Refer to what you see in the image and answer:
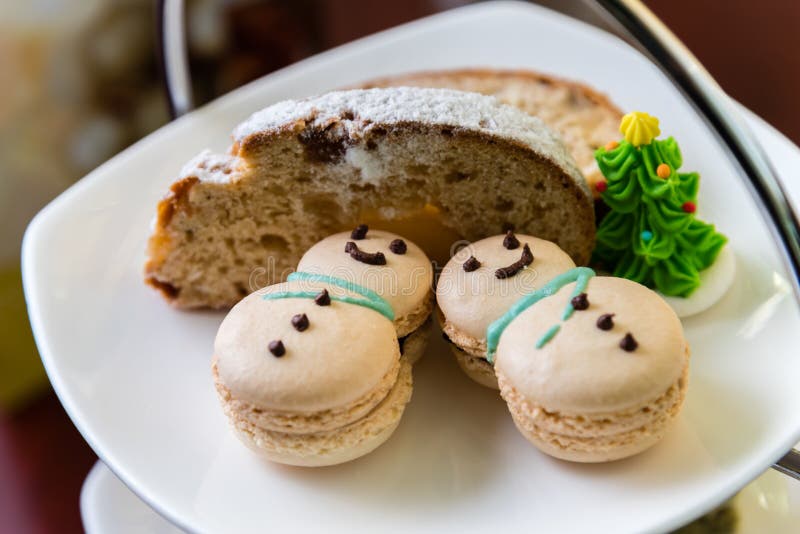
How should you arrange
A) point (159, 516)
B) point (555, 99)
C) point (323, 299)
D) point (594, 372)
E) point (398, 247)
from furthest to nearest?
point (555, 99), point (159, 516), point (398, 247), point (323, 299), point (594, 372)

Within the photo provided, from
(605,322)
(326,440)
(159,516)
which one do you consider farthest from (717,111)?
(159,516)

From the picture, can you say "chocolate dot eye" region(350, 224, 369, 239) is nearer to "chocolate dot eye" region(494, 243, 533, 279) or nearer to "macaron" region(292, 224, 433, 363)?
"macaron" region(292, 224, 433, 363)

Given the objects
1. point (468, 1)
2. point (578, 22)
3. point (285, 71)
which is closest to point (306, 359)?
point (285, 71)

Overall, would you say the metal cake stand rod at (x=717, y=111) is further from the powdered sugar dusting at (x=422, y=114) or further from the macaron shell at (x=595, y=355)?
the powdered sugar dusting at (x=422, y=114)

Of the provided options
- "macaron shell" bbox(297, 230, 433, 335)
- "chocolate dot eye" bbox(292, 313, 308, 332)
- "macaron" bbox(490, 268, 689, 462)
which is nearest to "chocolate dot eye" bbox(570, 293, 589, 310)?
"macaron" bbox(490, 268, 689, 462)

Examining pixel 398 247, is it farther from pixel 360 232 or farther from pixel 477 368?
pixel 477 368

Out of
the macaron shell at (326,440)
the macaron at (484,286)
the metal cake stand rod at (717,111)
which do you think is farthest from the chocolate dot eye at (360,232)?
the metal cake stand rod at (717,111)
